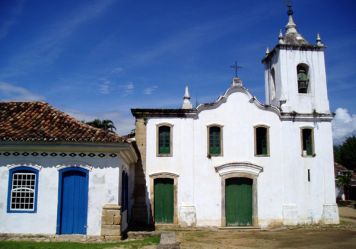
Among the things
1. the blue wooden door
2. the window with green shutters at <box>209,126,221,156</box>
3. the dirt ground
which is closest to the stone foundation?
the blue wooden door

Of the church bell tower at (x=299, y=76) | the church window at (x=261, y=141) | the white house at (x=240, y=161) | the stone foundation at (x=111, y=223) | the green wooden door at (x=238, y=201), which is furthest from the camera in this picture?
the church bell tower at (x=299, y=76)

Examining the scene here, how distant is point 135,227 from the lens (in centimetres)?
1653

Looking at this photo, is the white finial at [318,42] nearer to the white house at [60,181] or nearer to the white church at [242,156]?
the white church at [242,156]

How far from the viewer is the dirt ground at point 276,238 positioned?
12.4 metres

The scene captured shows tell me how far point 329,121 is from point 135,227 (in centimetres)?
1126

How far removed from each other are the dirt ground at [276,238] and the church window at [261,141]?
383cm

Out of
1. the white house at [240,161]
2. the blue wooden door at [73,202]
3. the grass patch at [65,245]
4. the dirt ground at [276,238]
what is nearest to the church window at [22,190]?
the blue wooden door at [73,202]

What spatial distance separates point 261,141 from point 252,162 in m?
1.25

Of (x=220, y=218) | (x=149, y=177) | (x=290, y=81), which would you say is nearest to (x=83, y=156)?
(x=149, y=177)

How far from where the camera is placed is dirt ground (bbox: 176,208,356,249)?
12.4 metres

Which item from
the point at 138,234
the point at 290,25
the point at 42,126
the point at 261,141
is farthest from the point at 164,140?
the point at 290,25

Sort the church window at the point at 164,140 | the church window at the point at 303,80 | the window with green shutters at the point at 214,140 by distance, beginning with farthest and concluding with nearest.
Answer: the church window at the point at 303,80, the window with green shutters at the point at 214,140, the church window at the point at 164,140

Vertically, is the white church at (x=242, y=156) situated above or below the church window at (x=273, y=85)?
below

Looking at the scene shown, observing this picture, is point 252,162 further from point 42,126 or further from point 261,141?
point 42,126
